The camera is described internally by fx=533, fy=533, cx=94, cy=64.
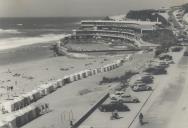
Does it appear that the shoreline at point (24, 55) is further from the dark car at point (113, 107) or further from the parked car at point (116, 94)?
the dark car at point (113, 107)

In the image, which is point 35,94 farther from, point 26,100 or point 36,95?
point 26,100

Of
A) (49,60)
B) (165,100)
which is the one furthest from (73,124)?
(49,60)

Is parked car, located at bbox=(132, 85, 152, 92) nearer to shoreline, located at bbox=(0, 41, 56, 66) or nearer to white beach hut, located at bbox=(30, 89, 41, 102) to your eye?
white beach hut, located at bbox=(30, 89, 41, 102)

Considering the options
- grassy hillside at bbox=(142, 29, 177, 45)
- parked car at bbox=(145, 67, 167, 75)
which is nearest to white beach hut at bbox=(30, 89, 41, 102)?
parked car at bbox=(145, 67, 167, 75)

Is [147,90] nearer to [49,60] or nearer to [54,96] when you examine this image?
[54,96]

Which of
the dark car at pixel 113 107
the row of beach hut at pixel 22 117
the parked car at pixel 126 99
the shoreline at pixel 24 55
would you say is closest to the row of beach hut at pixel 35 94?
the row of beach hut at pixel 22 117
